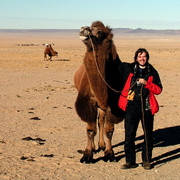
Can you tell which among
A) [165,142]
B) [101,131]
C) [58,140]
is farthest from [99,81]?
[165,142]

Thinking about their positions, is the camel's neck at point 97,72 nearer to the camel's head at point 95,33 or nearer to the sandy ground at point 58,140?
the camel's head at point 95,33

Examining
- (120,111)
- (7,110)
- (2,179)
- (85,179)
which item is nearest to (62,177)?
(85,179)

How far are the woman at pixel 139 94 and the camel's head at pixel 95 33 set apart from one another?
56 centimetres

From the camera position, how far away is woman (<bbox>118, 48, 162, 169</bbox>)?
566 centimetres

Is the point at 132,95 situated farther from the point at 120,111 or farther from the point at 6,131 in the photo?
the point at 6,131

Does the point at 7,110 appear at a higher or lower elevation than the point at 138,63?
lower

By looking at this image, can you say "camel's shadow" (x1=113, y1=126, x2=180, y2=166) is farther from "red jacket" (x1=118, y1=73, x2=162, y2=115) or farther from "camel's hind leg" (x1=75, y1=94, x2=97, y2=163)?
"red jacket" (x1=118, y1=73, x2=162, y2=115)

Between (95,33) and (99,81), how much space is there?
748mm

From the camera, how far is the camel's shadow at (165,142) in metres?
6.78

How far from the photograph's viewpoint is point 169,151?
728cm

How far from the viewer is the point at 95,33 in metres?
5.71

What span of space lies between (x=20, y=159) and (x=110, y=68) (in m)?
2.29

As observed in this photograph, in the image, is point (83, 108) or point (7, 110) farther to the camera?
point (7, 110)

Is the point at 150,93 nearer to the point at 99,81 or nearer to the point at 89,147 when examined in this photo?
the point at 99,81
